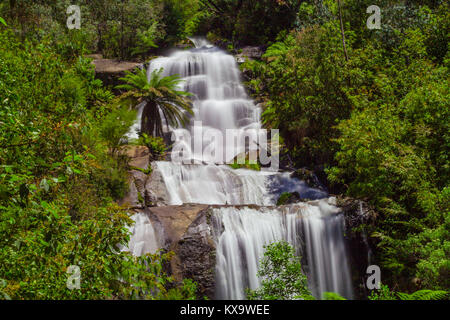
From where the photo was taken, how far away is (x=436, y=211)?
307 inches

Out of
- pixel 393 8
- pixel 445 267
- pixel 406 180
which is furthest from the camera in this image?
pixel 393 8

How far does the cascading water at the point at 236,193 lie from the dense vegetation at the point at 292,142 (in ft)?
3.69

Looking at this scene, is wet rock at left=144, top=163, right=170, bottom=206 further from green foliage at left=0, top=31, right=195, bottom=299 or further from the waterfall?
green foliage at left=0, top=31, right=195, bottom=299

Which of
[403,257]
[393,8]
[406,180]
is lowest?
[403,257]

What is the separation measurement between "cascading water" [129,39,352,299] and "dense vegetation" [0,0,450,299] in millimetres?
1124

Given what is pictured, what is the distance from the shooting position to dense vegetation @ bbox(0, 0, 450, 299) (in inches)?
140

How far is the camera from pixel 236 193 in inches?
543

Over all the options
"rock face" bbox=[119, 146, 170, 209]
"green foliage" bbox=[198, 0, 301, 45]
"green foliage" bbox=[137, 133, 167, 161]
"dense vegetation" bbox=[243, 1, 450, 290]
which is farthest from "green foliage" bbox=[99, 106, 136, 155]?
"green foliage" bbox=[198, 0, 301, 45]

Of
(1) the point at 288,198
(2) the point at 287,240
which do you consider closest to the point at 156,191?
(1) the point at 288,198

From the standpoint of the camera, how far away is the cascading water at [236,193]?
9.55 meters

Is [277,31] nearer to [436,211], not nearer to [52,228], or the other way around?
[436,211]

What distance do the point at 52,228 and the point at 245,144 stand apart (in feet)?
49.9

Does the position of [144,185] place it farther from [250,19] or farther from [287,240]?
[250,19]
